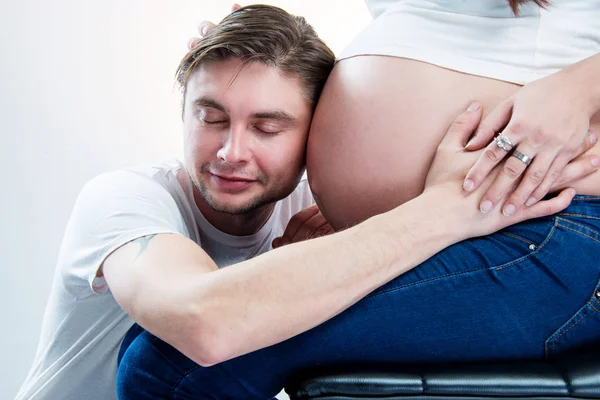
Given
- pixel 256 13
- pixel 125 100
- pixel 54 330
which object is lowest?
pixel 54 330

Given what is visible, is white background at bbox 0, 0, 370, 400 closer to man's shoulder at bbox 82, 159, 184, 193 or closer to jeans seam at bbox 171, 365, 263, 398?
man's shoulder at bbox 82, 159, 184, 193

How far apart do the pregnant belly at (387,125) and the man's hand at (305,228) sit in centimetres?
25

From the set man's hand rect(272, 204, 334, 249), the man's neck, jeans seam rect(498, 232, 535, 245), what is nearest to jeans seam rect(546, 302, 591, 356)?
jeans seam rect(498, 232, 535, 245)

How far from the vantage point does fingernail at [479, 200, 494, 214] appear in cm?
91

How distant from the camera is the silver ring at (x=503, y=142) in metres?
0.92

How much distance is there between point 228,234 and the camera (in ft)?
4.72

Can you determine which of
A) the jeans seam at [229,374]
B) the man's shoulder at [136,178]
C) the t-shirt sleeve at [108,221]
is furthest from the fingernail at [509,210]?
the man's shoulder at [136,178]

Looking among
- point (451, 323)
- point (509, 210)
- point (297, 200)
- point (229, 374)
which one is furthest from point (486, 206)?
point (297, 200)

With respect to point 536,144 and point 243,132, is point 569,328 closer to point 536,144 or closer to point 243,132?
point 536,144

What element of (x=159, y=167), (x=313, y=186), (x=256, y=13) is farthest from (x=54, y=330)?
(x=256, y=13)

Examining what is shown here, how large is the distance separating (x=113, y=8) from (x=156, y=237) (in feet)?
4.63

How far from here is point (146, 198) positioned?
123cm

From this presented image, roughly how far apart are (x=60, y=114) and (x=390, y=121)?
1434mm

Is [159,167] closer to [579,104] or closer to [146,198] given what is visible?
[146,198]
